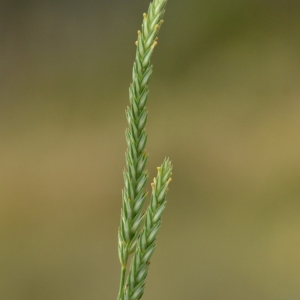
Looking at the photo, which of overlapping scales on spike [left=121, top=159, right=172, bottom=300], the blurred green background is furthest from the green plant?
the blurred green background

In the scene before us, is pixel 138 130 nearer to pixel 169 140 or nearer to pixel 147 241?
pixel 147 241

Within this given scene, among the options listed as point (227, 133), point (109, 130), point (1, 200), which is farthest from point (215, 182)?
point (1, 200)

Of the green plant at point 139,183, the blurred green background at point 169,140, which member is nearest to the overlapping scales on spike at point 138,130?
the green plant at point 139,183

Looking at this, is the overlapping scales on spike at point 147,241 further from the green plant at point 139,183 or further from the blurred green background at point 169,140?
the blurred green background at point 169,140

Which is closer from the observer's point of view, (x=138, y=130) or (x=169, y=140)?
(x=138, y=130)

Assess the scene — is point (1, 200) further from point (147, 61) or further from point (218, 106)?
point (147, 61)

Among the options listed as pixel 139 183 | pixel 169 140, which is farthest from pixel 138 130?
pixel 169 140
